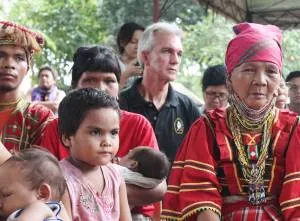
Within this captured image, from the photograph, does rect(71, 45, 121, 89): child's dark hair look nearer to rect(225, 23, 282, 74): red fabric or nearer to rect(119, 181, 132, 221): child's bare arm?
rect(225, 23, 282, 74): red fabric

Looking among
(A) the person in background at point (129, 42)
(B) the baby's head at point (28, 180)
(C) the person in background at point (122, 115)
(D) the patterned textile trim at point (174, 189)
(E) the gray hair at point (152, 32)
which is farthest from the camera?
(A) the person in background at point (129, 42)

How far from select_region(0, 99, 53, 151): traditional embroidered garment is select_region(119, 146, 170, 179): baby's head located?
587mm

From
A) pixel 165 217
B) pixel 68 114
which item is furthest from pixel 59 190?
pixel 165 217

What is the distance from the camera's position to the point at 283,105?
274 inches

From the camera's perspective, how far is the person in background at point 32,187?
2750mm

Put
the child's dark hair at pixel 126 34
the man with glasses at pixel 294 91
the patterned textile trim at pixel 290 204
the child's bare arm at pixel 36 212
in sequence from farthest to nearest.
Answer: the man with glasses at pixel 294 91 → the child's dark hair at pixel 126 34 → the patterned textile trim at pixel 290 204 → the child's bare arm at pixel 36 212

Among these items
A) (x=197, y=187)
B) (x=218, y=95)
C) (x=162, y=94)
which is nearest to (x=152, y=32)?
(x=162, y=94)

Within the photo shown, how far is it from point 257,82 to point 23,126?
1.36 meters

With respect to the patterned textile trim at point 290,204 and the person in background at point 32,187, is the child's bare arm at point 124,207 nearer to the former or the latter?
the person in background at point 32,187

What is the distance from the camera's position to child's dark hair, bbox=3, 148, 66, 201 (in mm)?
2846

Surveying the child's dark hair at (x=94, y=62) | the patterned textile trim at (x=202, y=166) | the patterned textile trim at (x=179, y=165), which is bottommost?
the patterned textile trim at (x=179, y=165)

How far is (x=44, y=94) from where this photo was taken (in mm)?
10789

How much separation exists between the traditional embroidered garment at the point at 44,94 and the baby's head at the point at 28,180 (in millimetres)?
7698

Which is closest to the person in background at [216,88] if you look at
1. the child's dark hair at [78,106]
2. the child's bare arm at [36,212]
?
the child's dark hair at [78,106]
